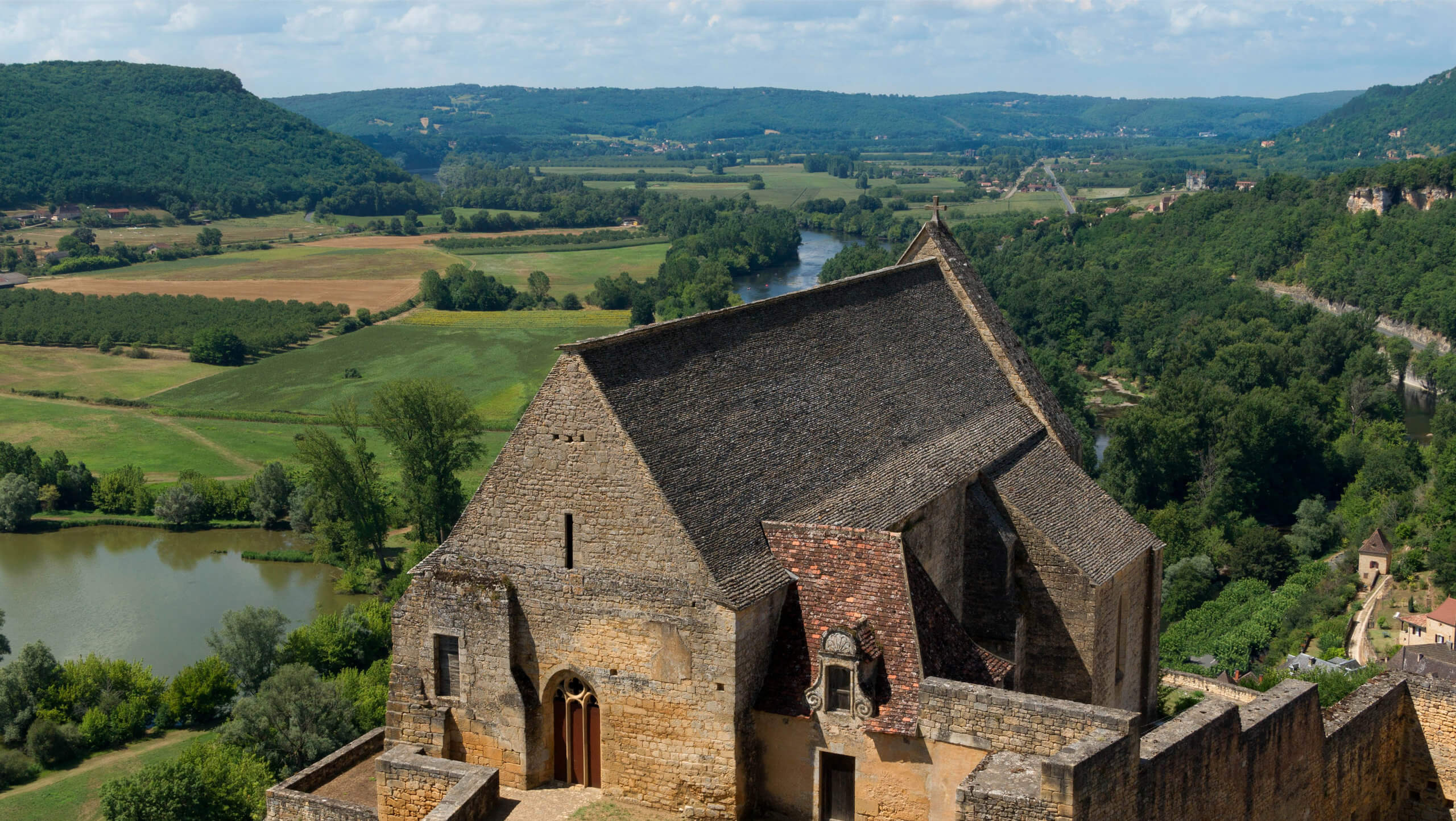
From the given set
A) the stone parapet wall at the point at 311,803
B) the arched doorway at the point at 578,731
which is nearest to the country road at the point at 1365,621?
the arched doorway at the point at 578,731

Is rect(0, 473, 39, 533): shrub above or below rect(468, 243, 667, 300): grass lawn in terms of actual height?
below

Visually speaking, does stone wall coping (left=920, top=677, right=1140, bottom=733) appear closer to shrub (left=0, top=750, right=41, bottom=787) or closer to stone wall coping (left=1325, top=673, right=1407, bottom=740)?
stone wall coping (left=1325, top=673, right=1407, bottom=740)

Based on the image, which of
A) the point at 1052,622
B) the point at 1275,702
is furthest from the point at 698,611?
the point at 1052,622

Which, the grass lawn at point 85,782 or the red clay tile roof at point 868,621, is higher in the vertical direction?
the red clay tile roof at point 868,621

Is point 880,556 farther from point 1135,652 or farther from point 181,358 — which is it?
point 181,358

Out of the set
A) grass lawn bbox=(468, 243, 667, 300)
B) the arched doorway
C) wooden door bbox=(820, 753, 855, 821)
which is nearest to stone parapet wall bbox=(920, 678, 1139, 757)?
wooden door bbox=(820, 753, 855, 821)

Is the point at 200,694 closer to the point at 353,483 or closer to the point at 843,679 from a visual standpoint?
the point at 353,483

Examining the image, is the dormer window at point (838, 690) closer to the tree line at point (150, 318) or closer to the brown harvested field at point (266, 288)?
the tree line at point (150, 318)
